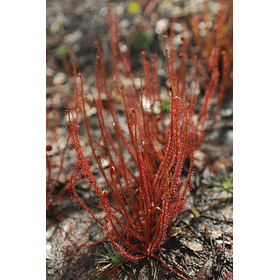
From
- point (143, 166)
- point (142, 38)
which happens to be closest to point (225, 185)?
point (143, 166)

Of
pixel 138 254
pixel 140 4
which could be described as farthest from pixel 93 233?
pixel 140 4

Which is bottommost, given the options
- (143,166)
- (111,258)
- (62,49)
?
(111,258)

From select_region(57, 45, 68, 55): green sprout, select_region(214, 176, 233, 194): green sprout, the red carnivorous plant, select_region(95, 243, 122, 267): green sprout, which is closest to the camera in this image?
the red carnivorous plant

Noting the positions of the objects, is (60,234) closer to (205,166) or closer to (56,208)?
(56,208)

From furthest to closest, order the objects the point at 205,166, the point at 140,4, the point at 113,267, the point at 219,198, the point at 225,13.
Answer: the point at 140,4 → the point at 225,13 → the point at 205,166 → the point at 219,198 → the point at 113,267

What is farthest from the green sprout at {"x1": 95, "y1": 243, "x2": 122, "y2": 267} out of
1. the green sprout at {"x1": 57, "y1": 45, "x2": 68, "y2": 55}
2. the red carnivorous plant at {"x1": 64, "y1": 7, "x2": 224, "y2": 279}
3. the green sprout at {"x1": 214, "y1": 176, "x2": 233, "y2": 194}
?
the green sprout at {"x1": 57, "y1": 45, "x2": 68, "y2": 55}

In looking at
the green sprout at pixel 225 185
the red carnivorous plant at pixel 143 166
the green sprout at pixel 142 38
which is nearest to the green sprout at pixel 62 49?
the green sprout at pixel 142 38

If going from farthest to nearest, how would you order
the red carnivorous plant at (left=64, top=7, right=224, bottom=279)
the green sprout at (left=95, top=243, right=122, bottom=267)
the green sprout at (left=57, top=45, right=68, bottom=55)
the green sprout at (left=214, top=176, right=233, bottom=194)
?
the green sprout at (left=57, top=45, right=68, bottom=55) < the green sprout at (left=214, top=176, right=233, bottom=194) < the green sprout at (left=95, top=243, right=122, bottom=267) < the red carnivorous plant at (left=64, top=7, right=224, bottom=279)

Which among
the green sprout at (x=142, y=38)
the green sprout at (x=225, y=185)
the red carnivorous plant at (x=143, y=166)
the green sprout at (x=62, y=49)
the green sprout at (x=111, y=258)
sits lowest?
the green sprout at (x=111, y=258)

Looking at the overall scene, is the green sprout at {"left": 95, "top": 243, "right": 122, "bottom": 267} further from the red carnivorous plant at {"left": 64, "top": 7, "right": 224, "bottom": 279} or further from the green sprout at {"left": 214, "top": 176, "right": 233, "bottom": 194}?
the green sprout at {"left": 214, "top": 176, "right": 233, "bottom": 194}

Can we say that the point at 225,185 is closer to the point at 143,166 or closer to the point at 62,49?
the point at 143,166

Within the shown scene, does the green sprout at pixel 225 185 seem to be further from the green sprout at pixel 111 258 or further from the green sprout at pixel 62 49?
the green sprout at pixel 62 49
